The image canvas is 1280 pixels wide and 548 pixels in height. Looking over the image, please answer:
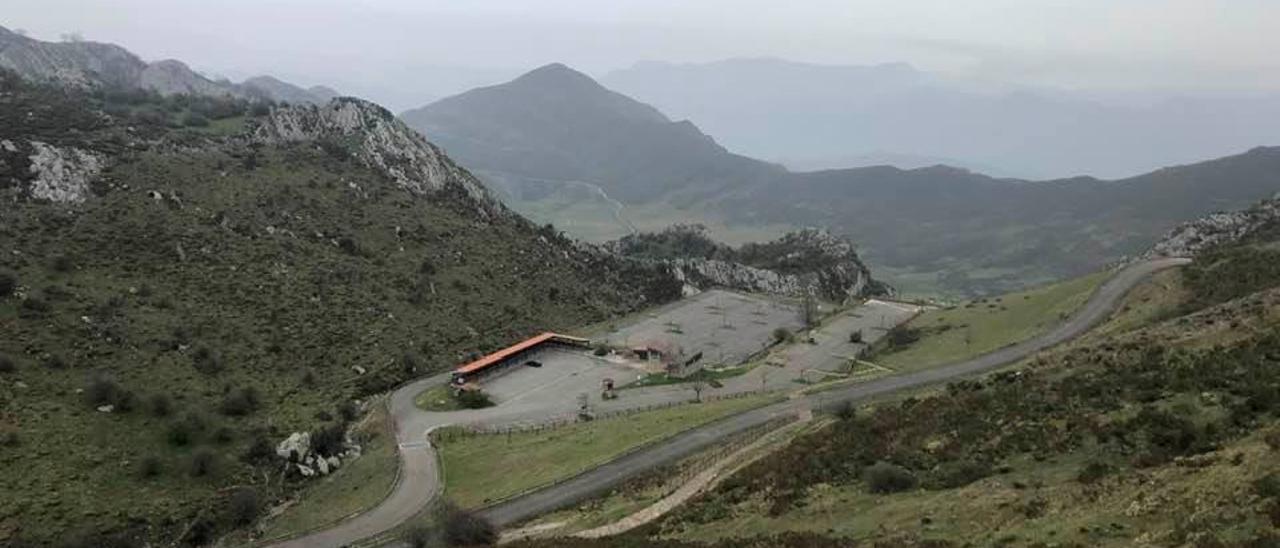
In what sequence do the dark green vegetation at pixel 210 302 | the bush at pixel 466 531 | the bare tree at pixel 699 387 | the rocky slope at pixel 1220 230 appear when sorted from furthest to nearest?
1. the rocky slope at pixel 1220 230
2. the bare tree at pixel 699 387
3. the dark green vegetation at pixel 210 302
4. the bush at pixel 466 531

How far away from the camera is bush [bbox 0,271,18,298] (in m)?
62.2

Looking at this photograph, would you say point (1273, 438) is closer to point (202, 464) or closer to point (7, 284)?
point (202, 464)

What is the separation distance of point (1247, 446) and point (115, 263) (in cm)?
8087

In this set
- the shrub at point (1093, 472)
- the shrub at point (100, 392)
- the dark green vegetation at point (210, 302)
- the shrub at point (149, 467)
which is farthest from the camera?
the shrub at point (100, 392)

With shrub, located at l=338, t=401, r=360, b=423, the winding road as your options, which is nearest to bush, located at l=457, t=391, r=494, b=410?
the winding road

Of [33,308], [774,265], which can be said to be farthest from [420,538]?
[774,265]

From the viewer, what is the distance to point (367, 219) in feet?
333

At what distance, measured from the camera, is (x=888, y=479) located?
29.4 m

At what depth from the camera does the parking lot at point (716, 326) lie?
292 feet

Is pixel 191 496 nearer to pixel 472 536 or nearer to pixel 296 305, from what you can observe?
pixel 472 536

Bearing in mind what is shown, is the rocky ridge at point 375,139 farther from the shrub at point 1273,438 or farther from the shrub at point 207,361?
the shrub at point 1273,438

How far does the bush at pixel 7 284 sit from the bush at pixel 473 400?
34.6 meters

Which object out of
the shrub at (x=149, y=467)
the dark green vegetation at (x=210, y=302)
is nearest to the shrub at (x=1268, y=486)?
the dark green vegetation at (x=210, y=302)

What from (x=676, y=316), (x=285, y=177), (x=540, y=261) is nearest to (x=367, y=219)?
(x=285, y=177)
